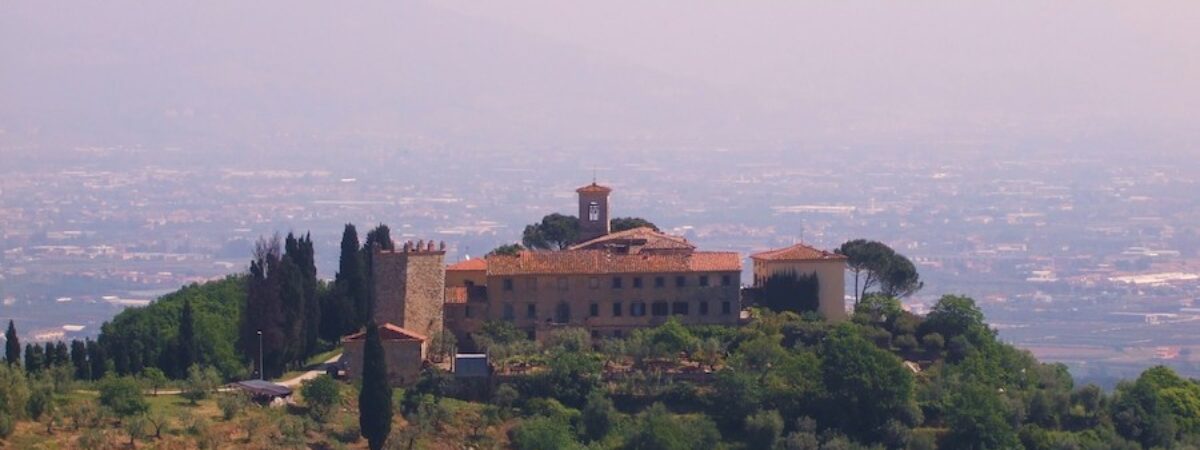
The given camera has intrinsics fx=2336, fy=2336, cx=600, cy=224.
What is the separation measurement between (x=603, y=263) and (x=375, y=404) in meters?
12.4

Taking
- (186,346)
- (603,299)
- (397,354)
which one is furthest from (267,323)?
(603,299)

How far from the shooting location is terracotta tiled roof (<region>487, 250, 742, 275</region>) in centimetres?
5916

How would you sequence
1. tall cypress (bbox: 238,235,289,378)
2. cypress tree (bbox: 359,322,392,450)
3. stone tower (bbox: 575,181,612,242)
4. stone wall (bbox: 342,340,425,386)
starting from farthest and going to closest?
stone tower (bbox: 575,181,612,242) < tall cypress (bbox: 238,235,289,378) < stone wall (bbox: 342,340,425,386) < cypress tree (bbox: 359,322,392,450)

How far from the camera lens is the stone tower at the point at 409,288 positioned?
5653 centimetres

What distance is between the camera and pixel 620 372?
180 feet

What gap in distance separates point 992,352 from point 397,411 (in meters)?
16.2

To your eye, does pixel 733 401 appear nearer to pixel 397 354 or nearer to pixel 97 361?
pixel 397 354

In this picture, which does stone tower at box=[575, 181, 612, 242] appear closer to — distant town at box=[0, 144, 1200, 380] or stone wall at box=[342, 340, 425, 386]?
stone wall at box=[342, 340, 425, 386]

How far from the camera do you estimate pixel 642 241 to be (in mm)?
62781

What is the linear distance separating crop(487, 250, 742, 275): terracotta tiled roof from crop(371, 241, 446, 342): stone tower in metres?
1.97

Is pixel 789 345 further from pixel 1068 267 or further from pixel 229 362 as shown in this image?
pixel 1068 267

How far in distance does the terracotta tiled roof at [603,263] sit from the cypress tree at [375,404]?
10.2 m

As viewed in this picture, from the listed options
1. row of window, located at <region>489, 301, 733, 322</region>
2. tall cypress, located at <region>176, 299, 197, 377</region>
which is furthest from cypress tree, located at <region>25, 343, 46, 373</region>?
row of window, located at <region>489, 301, 733, 322</region>

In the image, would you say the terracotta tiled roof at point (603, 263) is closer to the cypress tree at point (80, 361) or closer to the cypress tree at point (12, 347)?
the cypress tree at point (80, 361)
